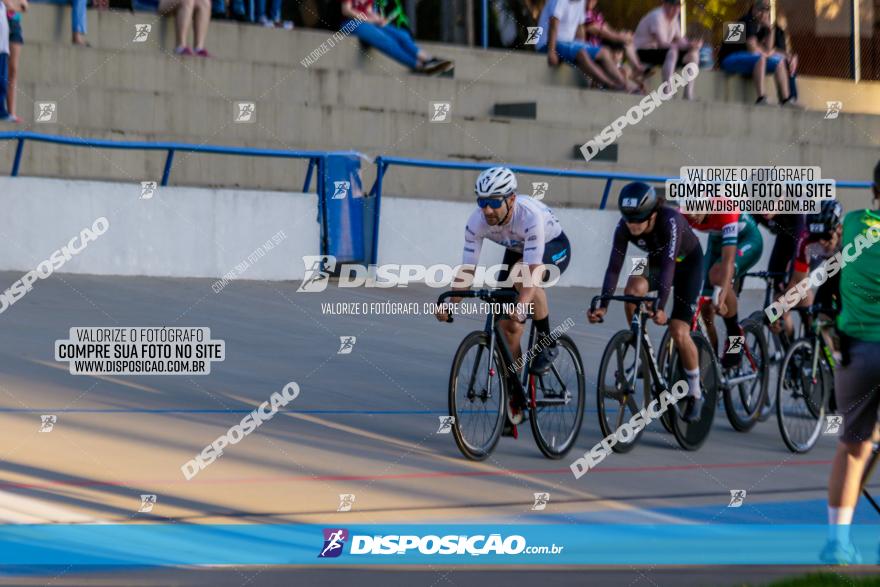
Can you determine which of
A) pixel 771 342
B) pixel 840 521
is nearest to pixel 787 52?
pixel 771 342

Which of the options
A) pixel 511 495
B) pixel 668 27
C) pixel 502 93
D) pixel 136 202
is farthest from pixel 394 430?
pixel 668 27

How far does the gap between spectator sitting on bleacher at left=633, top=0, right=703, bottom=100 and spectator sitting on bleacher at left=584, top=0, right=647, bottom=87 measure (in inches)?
4.8

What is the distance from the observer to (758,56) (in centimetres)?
2044

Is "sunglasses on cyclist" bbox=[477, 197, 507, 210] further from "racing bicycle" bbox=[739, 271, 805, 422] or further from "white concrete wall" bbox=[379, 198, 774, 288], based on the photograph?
"white concrete wall" bbox=[379, 198, 774, 288]

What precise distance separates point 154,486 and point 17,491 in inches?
26.0

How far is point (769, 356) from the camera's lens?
424 inches

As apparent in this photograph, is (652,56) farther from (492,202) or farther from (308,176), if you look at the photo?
(492,202)

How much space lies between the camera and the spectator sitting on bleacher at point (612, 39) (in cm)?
1892

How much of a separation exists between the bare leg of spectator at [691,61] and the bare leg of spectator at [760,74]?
3.18 feet

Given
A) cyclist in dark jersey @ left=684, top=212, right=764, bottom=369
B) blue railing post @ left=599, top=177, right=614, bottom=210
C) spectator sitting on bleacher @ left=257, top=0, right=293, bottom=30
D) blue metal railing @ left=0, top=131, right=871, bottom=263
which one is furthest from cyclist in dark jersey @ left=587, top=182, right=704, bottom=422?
spectator sitting on bleacher @ left=257, top=0, right=293, bottom=30

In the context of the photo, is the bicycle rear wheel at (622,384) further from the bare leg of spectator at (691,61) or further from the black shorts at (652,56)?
the bare leg of spectator at (691,61)

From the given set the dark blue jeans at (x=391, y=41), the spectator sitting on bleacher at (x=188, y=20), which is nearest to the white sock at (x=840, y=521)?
the spectator sitting on bleacher at (x=188, y=20)

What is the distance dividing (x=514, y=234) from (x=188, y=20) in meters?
8.15

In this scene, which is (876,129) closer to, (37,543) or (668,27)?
(668,27)
